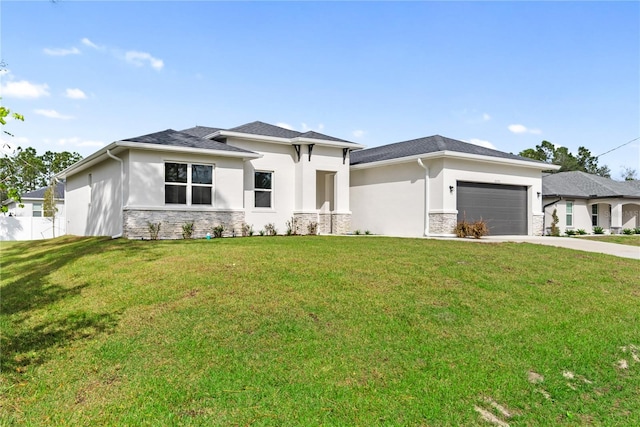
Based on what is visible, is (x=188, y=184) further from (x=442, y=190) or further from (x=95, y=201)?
(x=442, y=190)

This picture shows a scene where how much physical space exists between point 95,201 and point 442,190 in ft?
46.8

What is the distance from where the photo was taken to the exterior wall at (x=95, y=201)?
15578 millimetres

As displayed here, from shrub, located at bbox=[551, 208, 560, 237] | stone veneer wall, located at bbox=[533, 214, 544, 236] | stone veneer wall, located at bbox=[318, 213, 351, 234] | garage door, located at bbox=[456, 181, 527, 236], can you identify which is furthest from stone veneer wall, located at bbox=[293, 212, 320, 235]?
shrub, located at bbox=[551, 208, 560, 237]

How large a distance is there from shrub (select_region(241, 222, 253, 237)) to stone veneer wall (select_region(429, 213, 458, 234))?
7143 mm

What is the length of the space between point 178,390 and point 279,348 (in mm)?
1223

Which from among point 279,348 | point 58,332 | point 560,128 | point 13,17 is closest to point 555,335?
point 279,348

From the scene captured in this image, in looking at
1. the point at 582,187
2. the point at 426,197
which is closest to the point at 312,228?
the point at 426,197

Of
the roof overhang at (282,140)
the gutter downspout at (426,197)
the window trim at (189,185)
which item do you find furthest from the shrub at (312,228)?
the gutter downspout at (426,197)

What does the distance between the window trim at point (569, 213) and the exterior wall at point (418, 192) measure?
5521 mm

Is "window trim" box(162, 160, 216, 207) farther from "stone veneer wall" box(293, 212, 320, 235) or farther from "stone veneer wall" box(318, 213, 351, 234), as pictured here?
"stone veneer wall" box(318, 213, 351, 234)

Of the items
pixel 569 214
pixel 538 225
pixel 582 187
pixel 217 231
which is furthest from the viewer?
pixel 582 187

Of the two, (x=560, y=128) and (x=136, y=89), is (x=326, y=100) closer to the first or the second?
(x=136, y=89)

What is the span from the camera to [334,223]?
18.8 meters

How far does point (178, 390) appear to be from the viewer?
157 inches
